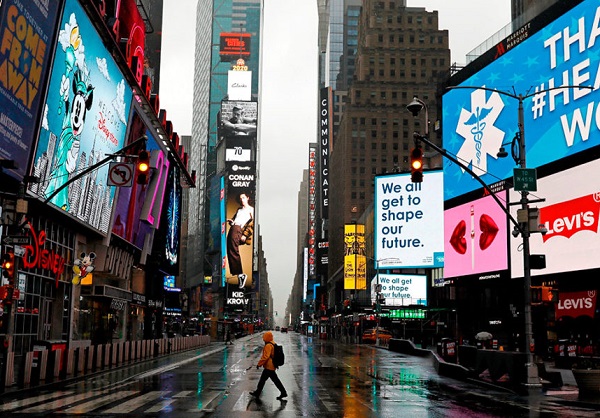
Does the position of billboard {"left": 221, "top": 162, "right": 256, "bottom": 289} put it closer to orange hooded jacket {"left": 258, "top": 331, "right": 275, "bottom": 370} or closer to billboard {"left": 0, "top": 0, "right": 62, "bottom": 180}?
billboard {"left": 0, "top": 0, "right": 62, "bottom": 180}

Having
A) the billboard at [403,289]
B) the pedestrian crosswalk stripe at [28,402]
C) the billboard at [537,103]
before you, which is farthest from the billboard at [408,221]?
the pedestrian crosswalk stripe at [28,402]

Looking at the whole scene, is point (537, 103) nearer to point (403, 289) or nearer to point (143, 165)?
point (143, 165)

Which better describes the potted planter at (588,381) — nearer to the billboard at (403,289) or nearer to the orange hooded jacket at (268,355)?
the orange hooded jacket at (268,355)

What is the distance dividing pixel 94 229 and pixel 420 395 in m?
30.1

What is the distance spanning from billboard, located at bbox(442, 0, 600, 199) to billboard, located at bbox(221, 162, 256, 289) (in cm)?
13026

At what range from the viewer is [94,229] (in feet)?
147

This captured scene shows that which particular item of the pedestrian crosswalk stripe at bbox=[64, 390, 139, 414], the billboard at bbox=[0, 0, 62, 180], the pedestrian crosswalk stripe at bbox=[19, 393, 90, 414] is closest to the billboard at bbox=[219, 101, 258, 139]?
the billboard at bbox=[0, 0, 62, 180]

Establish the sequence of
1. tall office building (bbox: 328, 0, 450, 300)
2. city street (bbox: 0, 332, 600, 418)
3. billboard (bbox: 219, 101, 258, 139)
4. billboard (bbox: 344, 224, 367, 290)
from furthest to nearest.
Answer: billboard (bbox: 219, 101, 258, 139) → tall office building (bbox: 328, 0, 450, 300) → billboard (bbox: 344, 224, 367, 290) → city street (bbox: 0, 332, 600, 418)

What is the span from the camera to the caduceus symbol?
46.1 metres

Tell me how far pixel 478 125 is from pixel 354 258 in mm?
76700

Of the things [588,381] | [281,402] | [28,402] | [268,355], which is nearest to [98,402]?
[28,402]

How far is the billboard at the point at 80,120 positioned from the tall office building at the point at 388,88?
120 m

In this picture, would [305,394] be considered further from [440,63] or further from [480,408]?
[440,63]

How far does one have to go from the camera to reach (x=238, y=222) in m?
178
